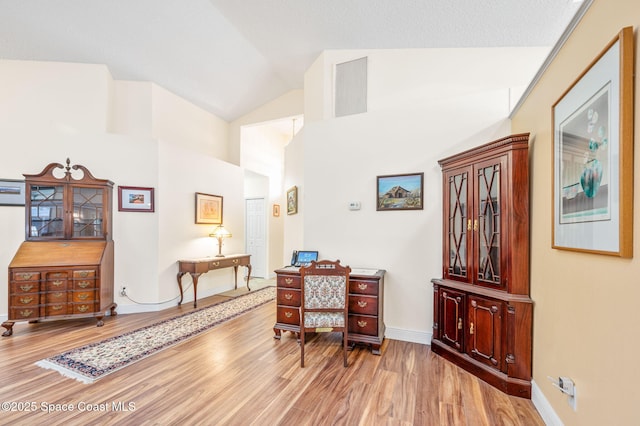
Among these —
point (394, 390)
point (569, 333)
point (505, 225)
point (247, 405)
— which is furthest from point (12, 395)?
point (505, 225)

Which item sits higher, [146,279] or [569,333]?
[569,333]

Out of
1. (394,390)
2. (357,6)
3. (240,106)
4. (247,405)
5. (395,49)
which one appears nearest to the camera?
(247,405)

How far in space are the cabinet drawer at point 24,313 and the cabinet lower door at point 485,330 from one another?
4951mm

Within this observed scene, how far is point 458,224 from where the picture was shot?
2701mm

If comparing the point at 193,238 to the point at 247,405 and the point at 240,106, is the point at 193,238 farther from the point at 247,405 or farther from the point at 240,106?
the point at 247,405

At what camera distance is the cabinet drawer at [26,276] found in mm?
3289

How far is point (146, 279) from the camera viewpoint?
425 centimetres

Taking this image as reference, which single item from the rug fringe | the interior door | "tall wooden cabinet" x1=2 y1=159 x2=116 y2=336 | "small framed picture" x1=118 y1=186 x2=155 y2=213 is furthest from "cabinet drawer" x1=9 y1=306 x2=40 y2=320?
the interior door

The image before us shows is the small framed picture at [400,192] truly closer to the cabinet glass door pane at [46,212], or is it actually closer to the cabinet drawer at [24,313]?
the cabinet glass door pane at [46,212]

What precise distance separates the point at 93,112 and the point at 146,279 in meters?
2.68

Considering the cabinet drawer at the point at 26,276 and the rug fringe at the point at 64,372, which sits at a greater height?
the cabinet drawer at the point at 26,276

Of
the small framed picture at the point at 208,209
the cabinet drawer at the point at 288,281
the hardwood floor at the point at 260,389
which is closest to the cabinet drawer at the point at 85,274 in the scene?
the hardwood floor at the point at 260,389

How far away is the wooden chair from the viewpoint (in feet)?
8.85

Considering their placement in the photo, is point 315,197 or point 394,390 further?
point 315,197
